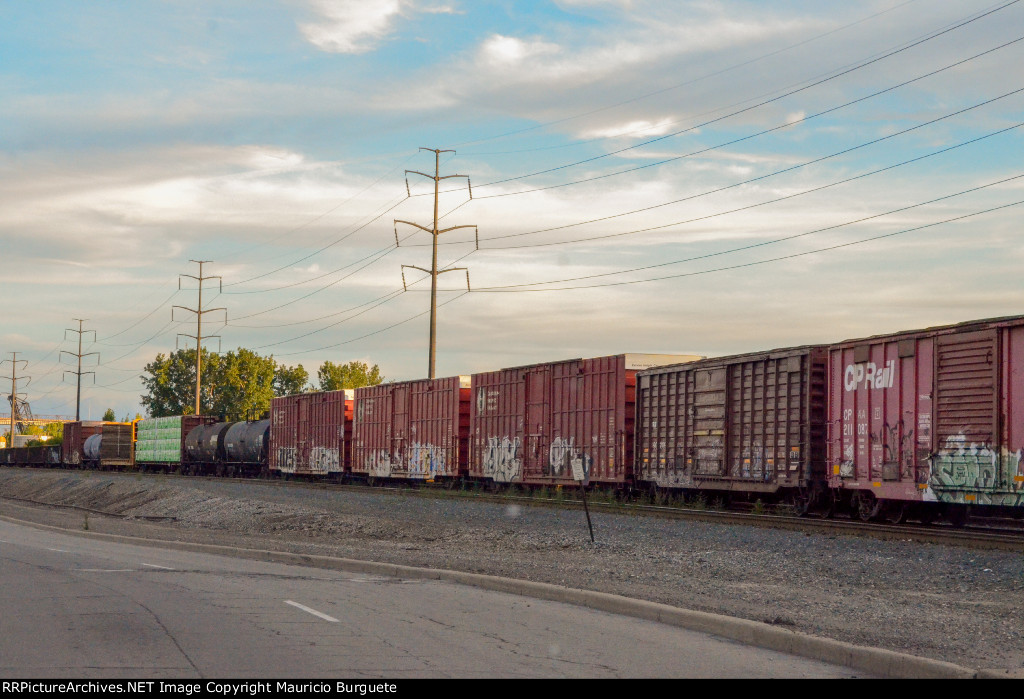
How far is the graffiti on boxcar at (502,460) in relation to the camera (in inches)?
1469

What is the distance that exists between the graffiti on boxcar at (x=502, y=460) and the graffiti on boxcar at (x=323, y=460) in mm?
12739

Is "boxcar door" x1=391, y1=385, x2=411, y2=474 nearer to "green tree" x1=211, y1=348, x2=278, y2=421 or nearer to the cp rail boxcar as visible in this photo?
the cp rail boxcar

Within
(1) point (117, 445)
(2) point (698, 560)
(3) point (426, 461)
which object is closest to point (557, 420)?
(3) point (426, 461)

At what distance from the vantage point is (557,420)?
35.5 m

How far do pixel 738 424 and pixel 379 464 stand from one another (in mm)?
21616

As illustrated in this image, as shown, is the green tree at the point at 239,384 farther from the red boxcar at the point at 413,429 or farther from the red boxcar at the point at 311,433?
the red boxcar at the point at 413,429

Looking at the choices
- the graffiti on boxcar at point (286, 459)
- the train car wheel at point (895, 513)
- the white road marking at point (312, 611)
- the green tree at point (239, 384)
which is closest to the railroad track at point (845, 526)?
the train car wheel at point (895, 513)

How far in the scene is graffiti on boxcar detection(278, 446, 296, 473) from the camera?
54188 mm

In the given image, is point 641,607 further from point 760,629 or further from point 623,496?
point 623,496

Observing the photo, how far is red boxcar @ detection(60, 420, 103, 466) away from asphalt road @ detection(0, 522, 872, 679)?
7345 centimetres

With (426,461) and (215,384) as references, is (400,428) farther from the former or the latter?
(215,384)

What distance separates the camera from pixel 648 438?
3158 centimetres
